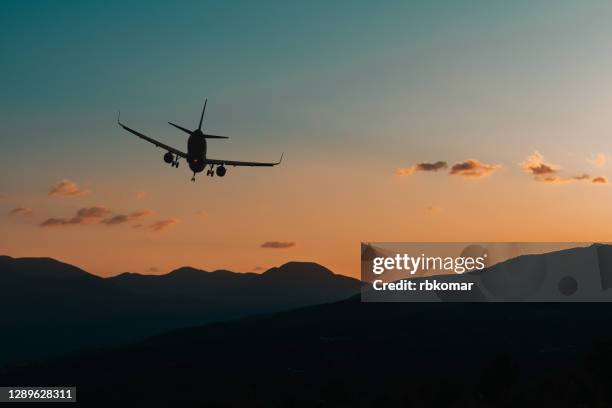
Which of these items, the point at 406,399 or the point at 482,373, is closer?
the point at 406,399

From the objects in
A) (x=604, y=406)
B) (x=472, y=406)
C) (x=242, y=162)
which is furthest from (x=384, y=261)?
(x=242, y=162)

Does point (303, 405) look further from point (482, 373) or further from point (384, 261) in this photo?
point (384, 261)

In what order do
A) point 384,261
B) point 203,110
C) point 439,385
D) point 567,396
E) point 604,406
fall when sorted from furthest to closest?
point 439,385
point 567,396
point 384,261
point 604,406
point 203,110

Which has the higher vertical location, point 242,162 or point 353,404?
point 242,162

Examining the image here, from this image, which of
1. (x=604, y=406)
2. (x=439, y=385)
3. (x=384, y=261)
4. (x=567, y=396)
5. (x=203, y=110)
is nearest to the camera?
(x=203, y=110)

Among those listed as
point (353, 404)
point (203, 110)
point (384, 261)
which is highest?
point (203, 110)

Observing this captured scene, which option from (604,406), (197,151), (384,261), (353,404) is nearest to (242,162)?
(197,151)
